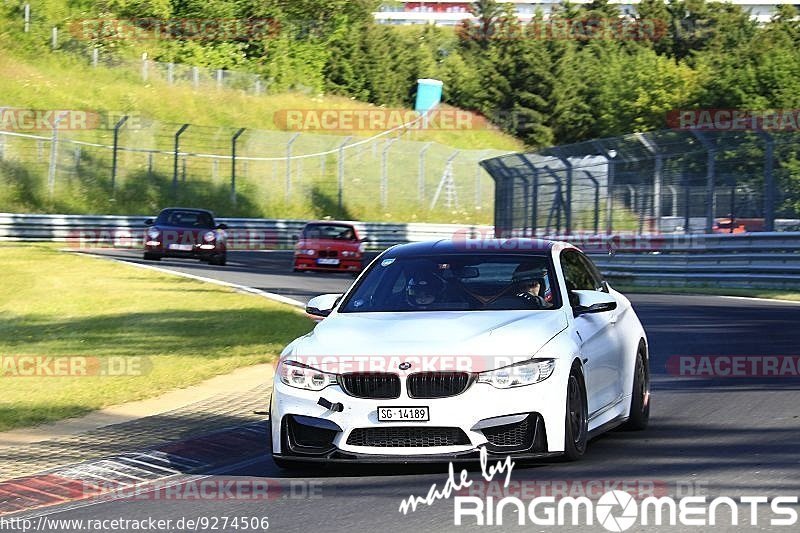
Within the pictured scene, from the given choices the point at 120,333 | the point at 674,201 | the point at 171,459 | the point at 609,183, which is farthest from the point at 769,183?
the point at 171,459

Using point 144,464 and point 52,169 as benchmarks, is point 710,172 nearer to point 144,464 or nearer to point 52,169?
point 144,464

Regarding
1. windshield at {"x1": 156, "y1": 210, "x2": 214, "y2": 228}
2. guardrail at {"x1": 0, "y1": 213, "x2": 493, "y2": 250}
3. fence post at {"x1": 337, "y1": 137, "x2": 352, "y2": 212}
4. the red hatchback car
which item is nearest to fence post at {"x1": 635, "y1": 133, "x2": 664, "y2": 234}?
the red hatchback car

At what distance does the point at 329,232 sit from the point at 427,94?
52.8 metres

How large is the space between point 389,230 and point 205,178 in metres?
7.78

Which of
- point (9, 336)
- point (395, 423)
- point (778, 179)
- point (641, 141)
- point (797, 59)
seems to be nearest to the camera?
point (395, 423)

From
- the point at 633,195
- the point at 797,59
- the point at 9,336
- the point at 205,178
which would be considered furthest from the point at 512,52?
the point at 9,336

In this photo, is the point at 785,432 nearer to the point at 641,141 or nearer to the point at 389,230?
the point at 641,141

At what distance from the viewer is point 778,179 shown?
28.4 meters

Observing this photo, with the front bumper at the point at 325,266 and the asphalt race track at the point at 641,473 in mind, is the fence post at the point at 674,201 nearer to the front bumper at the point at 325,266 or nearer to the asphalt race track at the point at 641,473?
the front bumper at the point at 325,266

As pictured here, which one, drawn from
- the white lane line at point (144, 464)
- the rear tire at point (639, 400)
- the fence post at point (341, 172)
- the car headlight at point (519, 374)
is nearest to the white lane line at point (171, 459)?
the white lane line at point (144, 464)

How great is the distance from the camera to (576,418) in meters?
9.08

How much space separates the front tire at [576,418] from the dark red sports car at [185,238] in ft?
92.9

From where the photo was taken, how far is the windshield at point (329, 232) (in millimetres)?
37000

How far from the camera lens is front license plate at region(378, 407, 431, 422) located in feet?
28.2
